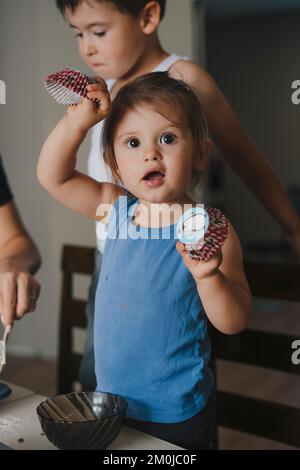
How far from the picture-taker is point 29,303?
2.50 ft

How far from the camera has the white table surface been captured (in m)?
0.63

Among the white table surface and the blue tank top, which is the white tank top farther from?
the white table surface

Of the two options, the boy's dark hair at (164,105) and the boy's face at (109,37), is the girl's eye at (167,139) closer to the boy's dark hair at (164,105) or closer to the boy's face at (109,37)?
the boy's dark hair at (164,105)

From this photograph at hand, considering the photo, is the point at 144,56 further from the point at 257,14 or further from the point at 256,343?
the point at 256,343

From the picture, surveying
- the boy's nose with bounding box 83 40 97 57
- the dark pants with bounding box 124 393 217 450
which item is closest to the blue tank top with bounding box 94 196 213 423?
the dark pants with bounding box 124 393 217 450

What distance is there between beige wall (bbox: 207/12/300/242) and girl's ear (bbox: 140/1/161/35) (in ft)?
0.32

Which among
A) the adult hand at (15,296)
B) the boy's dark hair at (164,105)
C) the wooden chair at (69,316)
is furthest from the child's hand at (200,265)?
the wooden chair at (69,316)

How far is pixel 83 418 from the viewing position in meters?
0.67

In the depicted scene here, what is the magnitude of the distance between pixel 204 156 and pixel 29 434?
368 millimetres

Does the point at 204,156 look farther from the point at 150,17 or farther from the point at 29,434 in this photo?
the point at 29,434

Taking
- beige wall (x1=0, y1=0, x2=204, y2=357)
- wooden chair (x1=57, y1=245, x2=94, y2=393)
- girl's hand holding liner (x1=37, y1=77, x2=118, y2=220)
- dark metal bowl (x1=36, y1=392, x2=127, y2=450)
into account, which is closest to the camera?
dark metal bowl (x1=36, y1=392, x2=127, y2=450)

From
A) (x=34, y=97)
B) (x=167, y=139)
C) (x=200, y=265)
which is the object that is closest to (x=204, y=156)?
(x=167, y=139)

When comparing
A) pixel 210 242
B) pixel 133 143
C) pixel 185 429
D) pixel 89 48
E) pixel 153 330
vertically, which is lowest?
pixel 185 429

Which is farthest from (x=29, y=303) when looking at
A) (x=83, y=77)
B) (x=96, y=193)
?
(x=83, y=77)
